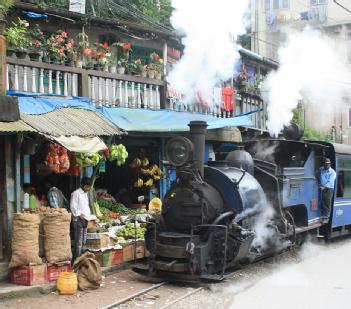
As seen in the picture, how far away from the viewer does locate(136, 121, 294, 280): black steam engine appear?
7.86 meters

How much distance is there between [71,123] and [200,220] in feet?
9.00

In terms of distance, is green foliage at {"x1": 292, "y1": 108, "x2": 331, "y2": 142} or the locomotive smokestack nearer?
the locomotive smokestack

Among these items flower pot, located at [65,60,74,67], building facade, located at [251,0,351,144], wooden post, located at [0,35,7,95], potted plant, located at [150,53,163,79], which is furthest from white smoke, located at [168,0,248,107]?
building facade, located at [251,0,351,144]

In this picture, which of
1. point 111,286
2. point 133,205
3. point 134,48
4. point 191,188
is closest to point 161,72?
point 134,48


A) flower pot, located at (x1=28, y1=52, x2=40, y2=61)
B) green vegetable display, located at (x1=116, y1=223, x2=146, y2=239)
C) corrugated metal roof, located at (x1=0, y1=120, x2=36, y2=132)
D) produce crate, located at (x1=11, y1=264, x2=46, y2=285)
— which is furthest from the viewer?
flower pot, located at (x1=28, y1=52, x2=40, y2=61)

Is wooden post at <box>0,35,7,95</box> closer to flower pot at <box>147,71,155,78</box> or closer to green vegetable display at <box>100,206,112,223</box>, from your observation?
green vegetable display at <box>100,206,112,223</box>

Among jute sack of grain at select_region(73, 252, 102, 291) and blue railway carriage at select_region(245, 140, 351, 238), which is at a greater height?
blue railway carriage at select_region(245, 140, 351, 238)

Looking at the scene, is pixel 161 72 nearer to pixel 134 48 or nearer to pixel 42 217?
pixel 134 48

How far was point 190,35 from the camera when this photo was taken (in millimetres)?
13078

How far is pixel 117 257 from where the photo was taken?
9.16 metres

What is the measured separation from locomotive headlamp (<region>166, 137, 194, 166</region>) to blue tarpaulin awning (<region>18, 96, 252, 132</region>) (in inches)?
72.5

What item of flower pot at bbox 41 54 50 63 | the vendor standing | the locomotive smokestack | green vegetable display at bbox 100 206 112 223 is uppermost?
flower pot at bbox 41 54 50 63

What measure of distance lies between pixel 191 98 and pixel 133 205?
3.60 meters

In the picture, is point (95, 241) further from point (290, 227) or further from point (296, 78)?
point (296, 78)
